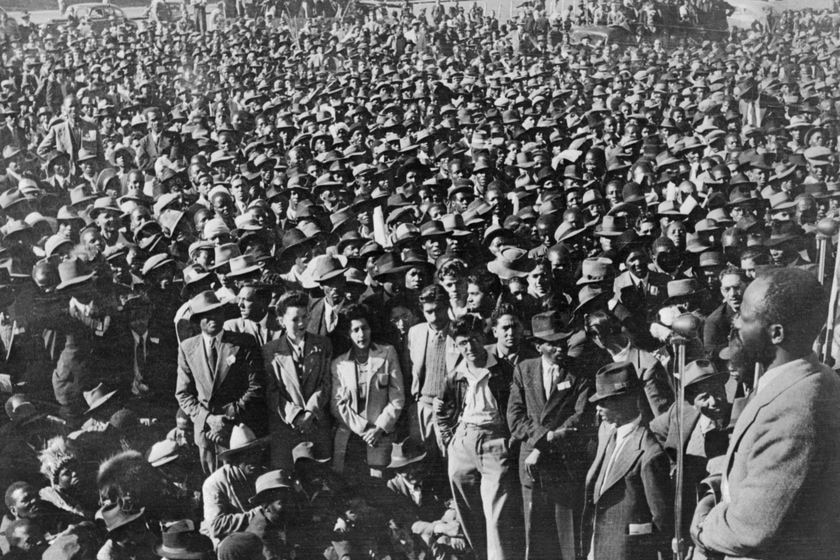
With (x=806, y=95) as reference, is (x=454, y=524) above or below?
below

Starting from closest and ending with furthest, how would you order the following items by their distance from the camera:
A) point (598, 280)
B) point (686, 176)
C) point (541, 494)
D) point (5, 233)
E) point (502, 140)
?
point (541, 494)
point (598, 280)
point (5, 233)
point (686, 176)
point (502, 140)

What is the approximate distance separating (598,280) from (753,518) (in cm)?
465

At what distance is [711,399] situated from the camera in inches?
205

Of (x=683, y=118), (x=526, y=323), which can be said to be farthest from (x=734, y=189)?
(x=683, y=118)

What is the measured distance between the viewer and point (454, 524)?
19.7 ft

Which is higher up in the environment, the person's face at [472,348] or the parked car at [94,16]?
the parked car at [94,16]

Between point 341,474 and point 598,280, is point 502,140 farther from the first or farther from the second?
point 341,474

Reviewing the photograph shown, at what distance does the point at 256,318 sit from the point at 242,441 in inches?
51.7

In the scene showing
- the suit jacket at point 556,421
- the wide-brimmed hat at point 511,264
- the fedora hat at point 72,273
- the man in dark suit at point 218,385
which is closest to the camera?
the suit jacket at point 556,421

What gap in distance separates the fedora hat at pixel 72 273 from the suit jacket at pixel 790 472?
245 inches

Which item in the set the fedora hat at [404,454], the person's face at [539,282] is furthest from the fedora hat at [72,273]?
the person's face at [539,282]

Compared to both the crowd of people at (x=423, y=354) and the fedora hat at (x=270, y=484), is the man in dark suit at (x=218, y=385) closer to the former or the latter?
the crowd of people at (x=423, y=354)

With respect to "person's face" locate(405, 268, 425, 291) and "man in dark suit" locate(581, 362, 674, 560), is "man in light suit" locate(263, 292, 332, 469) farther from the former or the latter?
"man in dark suit" locate(581, 362, 674, 560)

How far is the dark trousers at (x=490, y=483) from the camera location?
226 inches
